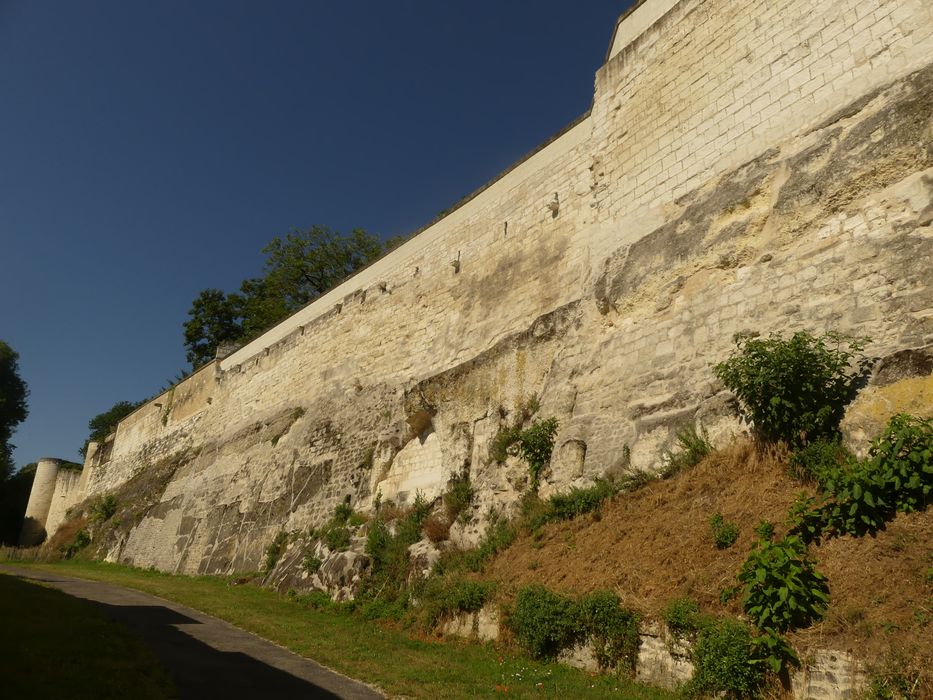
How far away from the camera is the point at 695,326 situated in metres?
8.27

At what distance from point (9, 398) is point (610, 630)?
4509 cm

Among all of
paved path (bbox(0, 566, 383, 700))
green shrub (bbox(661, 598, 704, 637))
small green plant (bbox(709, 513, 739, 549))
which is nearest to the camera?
green shrub (bbox(661, 598, 704, 637))

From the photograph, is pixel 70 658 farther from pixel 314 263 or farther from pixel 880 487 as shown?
pixel 314 263

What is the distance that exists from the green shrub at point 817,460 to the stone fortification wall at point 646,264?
103cm

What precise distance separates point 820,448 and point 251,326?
1313 inches

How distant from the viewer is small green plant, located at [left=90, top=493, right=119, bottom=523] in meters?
24.1

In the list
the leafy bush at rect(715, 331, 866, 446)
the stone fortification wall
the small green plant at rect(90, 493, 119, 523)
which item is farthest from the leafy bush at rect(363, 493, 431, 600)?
the small green plant at rect(90, 493, 119, 523)

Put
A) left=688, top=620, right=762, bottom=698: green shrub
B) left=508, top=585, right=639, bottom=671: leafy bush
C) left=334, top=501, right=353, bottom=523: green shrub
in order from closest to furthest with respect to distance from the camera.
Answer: left=688, top=620, right=762, bottom=698: green shrub, left=508, top=585, right=639, bottom=671: leafy bush, left=334, top=501, right=353, bottom=523: green shrub

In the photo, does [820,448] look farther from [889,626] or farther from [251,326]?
[251,326]

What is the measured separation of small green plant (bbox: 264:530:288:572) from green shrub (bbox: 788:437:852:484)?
1136cm

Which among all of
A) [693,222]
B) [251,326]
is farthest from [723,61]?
[251,326]

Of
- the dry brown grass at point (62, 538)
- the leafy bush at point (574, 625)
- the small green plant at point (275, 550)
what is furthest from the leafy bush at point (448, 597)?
the dry brown grass at point (62, 538)

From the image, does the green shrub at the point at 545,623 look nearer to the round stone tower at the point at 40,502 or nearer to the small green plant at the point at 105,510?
the small green plant at the point at 105,510

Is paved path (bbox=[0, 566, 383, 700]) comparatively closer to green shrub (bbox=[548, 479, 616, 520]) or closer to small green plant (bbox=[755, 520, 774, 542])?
green shrub (bbox=[548, 479, 616, 520])
